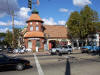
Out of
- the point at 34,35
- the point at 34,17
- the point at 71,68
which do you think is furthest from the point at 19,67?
the point at 34,17

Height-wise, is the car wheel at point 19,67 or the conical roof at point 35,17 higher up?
the conical roof at point 35,17

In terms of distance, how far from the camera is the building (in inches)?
1417

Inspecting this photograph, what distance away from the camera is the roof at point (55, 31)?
39850 mm

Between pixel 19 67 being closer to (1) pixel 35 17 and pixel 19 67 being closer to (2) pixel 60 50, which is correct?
(2) pixel 60 50

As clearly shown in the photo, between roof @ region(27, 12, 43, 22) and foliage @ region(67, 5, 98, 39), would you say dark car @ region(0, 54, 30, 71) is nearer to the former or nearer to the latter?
foliage @ region(67, 5, 98, 39)

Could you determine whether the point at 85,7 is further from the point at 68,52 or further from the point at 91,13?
the point at 68,52

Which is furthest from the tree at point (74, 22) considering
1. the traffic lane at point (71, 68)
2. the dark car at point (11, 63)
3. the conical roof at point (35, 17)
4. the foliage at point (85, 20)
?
the dark car at point (11, 63)

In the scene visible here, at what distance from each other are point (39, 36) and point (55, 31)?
7.89 metres

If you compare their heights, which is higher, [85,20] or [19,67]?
[85,20]

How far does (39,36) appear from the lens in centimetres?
3578

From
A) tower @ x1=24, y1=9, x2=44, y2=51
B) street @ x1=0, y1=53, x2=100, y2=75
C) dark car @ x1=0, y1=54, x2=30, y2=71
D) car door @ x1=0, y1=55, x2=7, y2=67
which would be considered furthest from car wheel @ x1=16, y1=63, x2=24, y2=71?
tower @ x1=24, y1=9, x2=44, y2=51

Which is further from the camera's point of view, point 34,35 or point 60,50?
point 34,35

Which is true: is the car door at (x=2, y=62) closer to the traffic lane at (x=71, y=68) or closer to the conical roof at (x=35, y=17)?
the traffic lane at (x=71, y=68)

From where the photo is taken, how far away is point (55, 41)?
3938 cm
